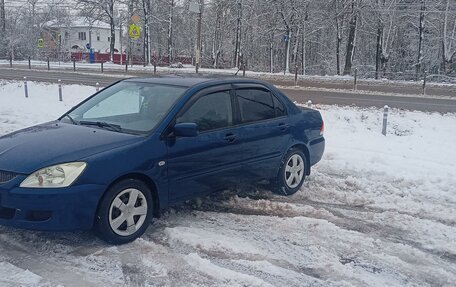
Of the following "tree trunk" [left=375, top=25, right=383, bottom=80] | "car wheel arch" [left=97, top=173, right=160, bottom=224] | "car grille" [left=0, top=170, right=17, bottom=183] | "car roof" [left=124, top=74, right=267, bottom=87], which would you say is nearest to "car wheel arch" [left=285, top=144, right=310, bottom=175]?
"car roof" [left=124, top=74, right=267, bottom=87]

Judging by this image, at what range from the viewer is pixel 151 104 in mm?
5621

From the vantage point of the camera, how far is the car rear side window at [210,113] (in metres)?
5.50

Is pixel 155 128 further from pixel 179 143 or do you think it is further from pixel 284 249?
pixel 284 249

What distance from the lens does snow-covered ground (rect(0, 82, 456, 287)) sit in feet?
14.2

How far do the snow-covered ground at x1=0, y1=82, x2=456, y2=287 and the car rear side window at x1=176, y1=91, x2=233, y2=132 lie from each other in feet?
3.59

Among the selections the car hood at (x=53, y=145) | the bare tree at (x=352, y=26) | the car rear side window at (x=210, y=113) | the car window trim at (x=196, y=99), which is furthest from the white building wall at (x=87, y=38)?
the car hood at (x=53, y=145)

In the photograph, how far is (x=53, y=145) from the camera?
483 cm

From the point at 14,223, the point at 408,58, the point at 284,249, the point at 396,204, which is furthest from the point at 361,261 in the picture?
the point at 408,58

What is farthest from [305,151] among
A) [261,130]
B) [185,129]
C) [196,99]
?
[185,129]

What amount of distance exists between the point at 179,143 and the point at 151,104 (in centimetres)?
67

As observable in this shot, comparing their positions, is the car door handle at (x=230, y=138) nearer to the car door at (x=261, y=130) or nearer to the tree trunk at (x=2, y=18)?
the car door at (x=261, y=130)

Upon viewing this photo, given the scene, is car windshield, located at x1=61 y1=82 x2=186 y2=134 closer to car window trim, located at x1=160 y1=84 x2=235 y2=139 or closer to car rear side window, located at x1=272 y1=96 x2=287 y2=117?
car window trim, located at x1=160 y1=84 x2=235 y2=139

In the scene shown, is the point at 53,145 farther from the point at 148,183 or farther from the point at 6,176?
the point at 148,183

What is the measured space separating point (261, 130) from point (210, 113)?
34.0 inches
